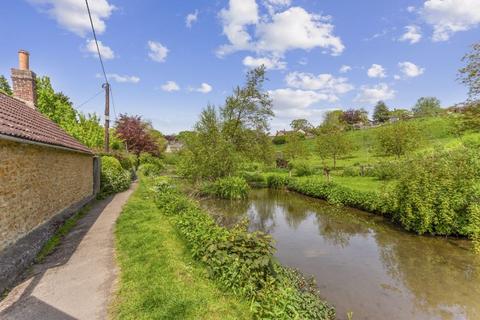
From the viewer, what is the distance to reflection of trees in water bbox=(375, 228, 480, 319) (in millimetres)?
5941

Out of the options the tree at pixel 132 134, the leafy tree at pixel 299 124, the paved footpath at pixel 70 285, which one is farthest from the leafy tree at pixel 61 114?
the leafy tree at pixel 299 124

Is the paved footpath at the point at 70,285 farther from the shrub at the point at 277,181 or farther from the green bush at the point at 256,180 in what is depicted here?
the green bush at the point at 256,180

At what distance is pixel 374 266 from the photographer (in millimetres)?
8117

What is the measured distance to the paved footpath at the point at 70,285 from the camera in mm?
3928

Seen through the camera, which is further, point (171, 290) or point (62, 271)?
point (62, 271)

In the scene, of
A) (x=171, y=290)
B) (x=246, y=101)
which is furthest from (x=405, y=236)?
(x=246, y=101)

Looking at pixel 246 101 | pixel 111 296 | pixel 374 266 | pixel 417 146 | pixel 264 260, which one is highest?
pixel 246 101

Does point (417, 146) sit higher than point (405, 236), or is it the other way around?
point (417, 146)

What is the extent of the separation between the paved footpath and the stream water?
4882mm

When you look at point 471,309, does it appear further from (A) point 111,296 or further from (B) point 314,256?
(A) point 111,296

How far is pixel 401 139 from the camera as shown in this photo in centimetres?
2302

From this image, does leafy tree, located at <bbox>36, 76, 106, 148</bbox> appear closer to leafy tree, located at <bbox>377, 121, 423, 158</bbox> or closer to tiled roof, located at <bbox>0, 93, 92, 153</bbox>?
tiled roof, located at <bbox>0, 93, 92, 153</bbox>

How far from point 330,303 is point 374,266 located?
2996 mm

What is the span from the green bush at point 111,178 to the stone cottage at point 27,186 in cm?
529
